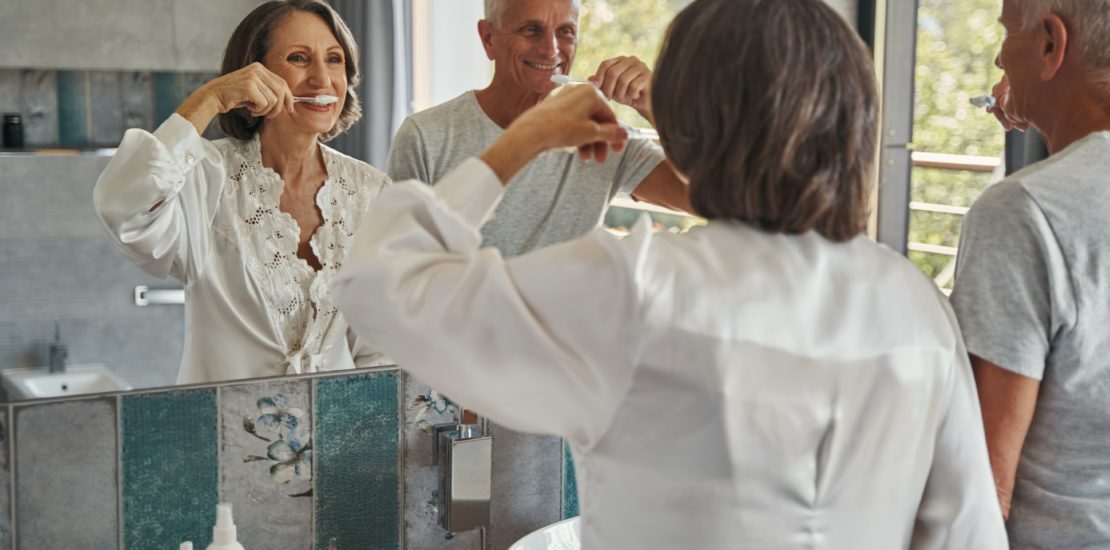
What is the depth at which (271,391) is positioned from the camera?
1.49 meters

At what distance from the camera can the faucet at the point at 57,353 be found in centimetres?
137

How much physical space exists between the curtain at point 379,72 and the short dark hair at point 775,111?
66cm

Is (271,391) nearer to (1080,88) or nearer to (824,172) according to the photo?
(824,172)

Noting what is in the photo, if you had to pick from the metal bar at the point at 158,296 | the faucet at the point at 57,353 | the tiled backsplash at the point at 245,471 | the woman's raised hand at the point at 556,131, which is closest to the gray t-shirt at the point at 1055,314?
the woman's raised hand at the point at 556,131

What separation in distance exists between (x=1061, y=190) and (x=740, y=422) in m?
0.49

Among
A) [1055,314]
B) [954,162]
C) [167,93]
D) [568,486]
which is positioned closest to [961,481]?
[1055,314]

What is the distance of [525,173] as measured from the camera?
5.18 feet

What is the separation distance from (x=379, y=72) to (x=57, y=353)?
0.55 meters

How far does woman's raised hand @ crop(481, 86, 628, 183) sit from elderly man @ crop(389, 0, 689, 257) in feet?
1.63

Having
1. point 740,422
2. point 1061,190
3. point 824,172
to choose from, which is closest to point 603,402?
point 740,422

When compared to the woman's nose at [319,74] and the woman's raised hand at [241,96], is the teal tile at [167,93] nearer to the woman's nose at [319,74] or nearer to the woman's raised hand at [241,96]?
the woman's raised hand at [241,96]

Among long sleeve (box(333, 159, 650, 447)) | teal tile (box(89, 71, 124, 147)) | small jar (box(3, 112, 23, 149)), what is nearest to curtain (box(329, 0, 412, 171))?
teal tile (box(89, 71, 124, 147))

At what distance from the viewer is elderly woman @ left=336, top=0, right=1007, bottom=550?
0.86 meters

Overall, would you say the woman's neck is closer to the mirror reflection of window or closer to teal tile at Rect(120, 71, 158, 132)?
teal tile at Rect(120, 71, 158, 132)
